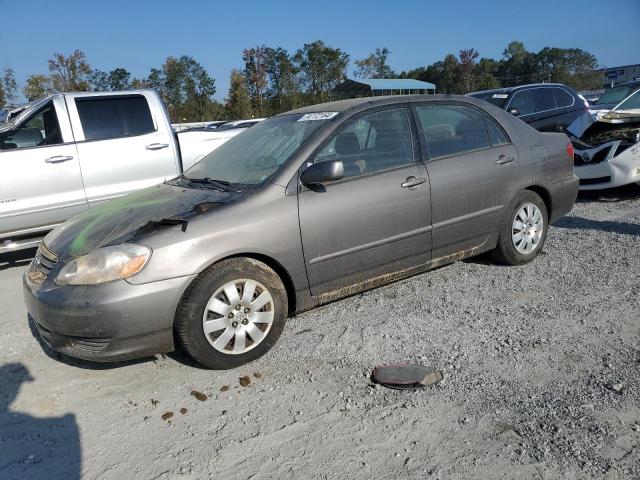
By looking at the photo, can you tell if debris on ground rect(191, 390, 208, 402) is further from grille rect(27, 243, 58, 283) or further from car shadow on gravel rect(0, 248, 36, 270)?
car shadow on gravel rect(0, 248, 36, 270)

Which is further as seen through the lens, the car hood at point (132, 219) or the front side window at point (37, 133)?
the front side window at point (37, 133)

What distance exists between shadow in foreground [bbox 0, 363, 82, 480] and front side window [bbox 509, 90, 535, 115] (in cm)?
920

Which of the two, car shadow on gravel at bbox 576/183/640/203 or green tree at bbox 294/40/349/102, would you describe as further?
green tree at bbox 294/40/349/102

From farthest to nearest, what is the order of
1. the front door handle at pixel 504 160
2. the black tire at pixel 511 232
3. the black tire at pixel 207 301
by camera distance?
the black tire at pixel 511 232 < the front door handle at pixel 504 160 < the black tire at pixel 207 301

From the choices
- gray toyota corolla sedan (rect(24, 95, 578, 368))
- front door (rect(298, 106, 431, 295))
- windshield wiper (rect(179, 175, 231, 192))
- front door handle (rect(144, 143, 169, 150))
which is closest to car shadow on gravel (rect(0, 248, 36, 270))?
front door handle (rect(144, 143, 169, 150))

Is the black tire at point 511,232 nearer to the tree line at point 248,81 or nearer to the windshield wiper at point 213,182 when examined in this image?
the windshield wiper at point 213,182

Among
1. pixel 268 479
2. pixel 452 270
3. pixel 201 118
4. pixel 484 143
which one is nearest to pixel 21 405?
pixel 268 479

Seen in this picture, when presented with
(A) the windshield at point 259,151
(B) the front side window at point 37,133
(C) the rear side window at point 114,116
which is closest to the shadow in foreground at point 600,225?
(A) the windshield at point 259,151

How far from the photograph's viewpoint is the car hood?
10.5ft

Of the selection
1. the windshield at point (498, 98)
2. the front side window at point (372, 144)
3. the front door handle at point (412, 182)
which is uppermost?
the windshield at point (498, 98)

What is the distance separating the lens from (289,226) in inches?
135

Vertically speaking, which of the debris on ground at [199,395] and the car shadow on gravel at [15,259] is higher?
the car shadow on gravel at [15,259]

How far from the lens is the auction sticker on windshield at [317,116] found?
3.93m

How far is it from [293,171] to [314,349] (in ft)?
3.97
